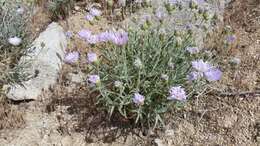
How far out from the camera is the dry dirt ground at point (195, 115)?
10.4ft

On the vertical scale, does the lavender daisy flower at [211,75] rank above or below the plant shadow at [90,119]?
above

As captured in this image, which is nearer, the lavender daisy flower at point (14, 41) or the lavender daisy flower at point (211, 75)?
the lavender daisy flower at point (211, 75)

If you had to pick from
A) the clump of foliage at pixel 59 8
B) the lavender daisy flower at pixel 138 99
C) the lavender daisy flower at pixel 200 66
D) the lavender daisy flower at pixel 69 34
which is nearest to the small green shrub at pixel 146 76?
the lavender daisy flower at pixel 138 99

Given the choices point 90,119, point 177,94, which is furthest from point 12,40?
point 177,94

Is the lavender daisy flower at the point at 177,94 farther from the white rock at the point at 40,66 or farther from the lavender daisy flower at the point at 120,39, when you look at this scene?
the white rock at the point at 40,66

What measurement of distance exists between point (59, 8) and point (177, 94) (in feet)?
6.44

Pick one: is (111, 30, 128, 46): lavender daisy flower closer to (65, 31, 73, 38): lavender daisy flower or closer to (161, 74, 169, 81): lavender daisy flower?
(161, 74, 169, 81): lavender daisy flower

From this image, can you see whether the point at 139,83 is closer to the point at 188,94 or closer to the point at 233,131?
the point at 188,94

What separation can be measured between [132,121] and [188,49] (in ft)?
2.02

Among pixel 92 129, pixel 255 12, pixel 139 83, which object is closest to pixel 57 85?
pixel 92 129

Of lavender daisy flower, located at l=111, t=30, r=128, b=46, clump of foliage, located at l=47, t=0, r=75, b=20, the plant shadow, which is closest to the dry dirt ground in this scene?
the plant shadow

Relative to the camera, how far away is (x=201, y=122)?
3242 millimetres

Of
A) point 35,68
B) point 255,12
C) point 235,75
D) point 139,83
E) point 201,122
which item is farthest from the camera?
point 255,12

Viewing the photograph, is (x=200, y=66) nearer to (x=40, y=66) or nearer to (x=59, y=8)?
(x=40, y=66)
